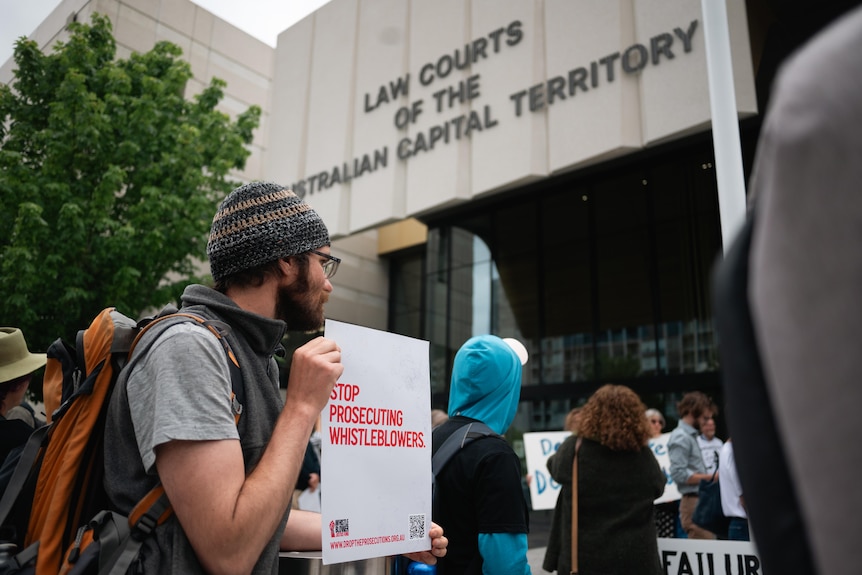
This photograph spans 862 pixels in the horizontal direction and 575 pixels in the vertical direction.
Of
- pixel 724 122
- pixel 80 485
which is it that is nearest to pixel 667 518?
pixel 724 122

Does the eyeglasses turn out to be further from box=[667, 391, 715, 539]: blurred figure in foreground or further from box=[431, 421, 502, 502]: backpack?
box=[667, 391, 715, 539]: blurred figure in foreground

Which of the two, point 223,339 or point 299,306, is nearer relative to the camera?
point 223,339

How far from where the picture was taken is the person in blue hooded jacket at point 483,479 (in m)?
2.68

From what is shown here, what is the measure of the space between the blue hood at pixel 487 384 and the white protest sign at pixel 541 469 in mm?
4180

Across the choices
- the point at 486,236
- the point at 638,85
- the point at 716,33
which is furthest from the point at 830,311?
the point at 486,236

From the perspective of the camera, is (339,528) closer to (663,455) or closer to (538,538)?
(663,455)

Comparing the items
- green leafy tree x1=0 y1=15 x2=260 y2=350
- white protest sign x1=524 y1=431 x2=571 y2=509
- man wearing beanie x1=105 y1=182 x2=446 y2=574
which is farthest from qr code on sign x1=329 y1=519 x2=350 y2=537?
green leafy tree x1=0 y1=15 x2=260 y2=350

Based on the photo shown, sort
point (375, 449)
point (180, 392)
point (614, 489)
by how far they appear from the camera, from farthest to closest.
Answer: point (614, 489) < point (375, 449) < point (180, 392)

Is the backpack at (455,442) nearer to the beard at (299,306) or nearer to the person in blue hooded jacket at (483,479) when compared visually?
the person in blue hooded jacket at (483,479)

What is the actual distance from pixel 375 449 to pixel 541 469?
5.85 metres

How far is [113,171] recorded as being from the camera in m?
10.3

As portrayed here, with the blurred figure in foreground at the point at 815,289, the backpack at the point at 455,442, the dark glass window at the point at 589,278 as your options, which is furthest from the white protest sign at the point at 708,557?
the dark glass window at the point at 589,278

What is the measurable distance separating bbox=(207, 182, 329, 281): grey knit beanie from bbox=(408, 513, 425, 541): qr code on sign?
3.10ft

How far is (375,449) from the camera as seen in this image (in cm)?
198
